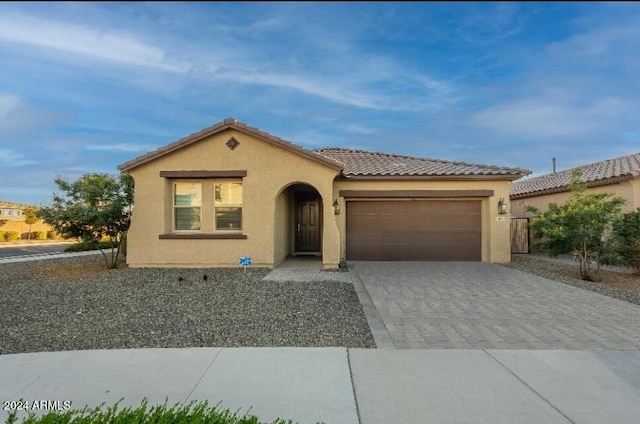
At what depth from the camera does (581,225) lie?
9914mm

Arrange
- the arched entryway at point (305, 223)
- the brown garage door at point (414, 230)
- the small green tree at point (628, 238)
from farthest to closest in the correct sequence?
the arched entryway at point (305, 223) < the brown garage door at point (414, 230) < the small green tree at point (628, 238)

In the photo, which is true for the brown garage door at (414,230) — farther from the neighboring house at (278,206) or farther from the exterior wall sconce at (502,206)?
the exterior wall sconce at (502,206)

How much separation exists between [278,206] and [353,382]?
867cm

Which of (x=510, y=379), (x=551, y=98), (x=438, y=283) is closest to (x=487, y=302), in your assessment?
(x=438, y=283)

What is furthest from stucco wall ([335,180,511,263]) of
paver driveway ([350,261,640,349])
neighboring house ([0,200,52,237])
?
neighboring house ([0,200,52,237])

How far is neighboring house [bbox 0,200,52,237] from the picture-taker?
34.3 meters

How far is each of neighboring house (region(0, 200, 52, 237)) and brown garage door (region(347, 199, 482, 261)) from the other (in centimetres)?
3323

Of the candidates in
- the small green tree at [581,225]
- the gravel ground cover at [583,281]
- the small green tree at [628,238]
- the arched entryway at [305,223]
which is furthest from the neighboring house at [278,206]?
the small green tree at [628,238]

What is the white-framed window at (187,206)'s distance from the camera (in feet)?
37.7

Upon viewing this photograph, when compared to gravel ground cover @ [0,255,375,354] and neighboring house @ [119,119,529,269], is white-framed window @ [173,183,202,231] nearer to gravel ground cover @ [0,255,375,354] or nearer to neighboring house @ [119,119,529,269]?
neighboring house @ [119,119,529,269]

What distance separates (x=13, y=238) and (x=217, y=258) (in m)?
29.7

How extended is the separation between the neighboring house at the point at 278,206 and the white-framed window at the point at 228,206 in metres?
0.03

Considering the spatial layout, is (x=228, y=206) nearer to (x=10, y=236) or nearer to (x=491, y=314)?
(x=491, y=314)

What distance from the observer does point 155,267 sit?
11.2 m
